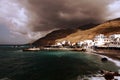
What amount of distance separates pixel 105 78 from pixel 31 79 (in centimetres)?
1790

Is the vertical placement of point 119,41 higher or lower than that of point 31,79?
higher

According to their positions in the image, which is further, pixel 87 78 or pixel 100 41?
pixel 100 41

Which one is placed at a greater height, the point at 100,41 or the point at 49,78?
the point at 100,41

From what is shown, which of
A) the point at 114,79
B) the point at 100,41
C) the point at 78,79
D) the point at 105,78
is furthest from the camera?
the point at 100,41

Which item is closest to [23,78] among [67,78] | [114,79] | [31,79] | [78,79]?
[31,79]

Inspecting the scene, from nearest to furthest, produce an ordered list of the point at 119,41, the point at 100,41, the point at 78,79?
the point at 78,79, the point at 119,41, the point at 100,41

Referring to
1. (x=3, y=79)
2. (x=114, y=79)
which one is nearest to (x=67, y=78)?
(x=114, y=79)

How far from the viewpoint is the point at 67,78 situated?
42719 millimetres

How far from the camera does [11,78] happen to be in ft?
145

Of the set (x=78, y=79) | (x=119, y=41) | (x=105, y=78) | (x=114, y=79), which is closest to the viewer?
(x=114, y=79)

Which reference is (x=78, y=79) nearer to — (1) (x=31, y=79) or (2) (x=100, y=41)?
(1) (x=31, y=79)

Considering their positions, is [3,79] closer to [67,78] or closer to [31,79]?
[31,79]

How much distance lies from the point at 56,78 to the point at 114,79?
14.5 meters

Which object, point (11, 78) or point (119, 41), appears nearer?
point (11, 78)
